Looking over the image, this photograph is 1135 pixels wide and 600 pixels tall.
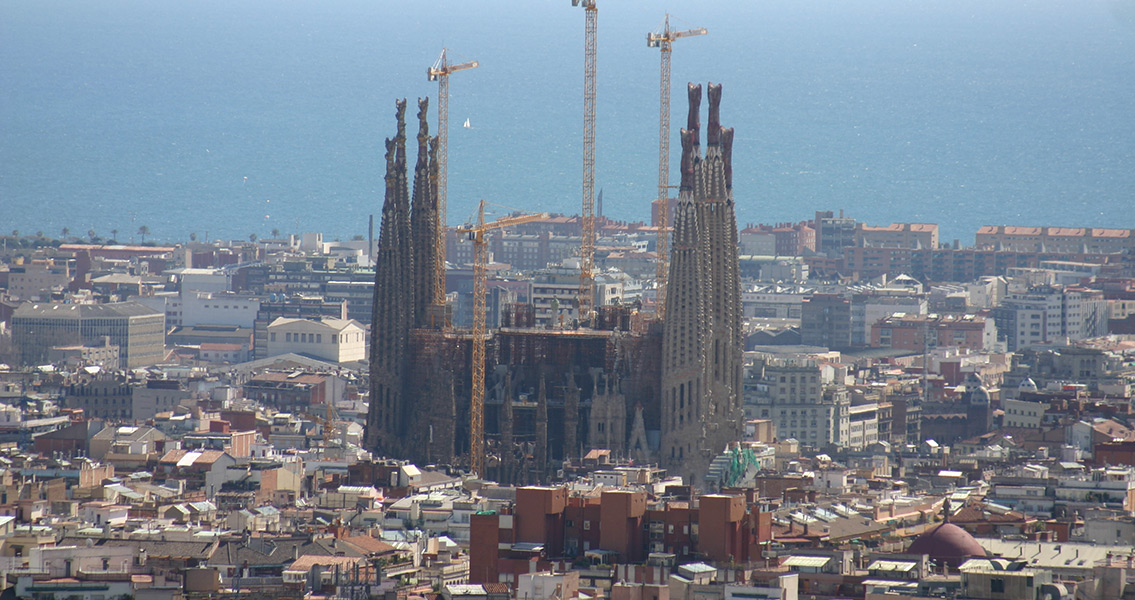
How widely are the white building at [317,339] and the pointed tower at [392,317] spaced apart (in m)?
47.6

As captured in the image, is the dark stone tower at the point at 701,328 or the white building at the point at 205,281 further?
the white building at the point at 205,281

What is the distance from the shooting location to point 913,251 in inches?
7677

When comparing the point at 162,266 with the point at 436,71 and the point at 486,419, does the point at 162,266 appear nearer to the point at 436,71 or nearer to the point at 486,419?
the point at 436,71

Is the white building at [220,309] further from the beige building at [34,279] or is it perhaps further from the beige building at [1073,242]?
the beige building at [1073,242]

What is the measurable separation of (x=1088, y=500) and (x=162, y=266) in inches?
5120

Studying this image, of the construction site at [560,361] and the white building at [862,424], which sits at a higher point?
the construction site at [560,361]

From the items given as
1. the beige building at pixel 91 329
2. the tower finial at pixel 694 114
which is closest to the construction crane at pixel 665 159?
the tower finial at pixel 694 114

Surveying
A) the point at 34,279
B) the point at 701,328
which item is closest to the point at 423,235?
the point at 701,328

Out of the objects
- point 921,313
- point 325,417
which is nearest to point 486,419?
point 325,417

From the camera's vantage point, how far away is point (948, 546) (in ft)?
182

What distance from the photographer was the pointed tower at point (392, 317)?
9781 centimetres

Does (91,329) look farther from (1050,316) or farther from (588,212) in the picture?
(1050,316)

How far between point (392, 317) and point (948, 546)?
45125mm

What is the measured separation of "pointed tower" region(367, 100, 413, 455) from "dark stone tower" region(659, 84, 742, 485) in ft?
31.4
